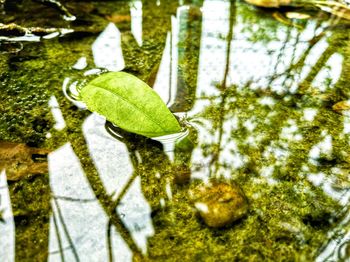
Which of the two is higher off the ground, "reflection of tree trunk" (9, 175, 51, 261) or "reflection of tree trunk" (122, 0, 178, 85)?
"reflection of tree trunk" (122, 0, 178, 85)

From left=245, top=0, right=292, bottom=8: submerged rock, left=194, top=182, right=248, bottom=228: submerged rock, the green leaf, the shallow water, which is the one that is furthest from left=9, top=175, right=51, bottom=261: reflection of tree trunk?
left=245, top=0, right=292, bottom=8: submerged rock

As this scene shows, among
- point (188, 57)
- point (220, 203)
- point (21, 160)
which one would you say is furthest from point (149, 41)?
point (220, 203)

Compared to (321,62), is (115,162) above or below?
below

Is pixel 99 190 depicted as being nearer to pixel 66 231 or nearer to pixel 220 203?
Answer: pixel 66 231

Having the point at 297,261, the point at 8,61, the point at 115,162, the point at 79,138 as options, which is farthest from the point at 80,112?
the point at 297,261

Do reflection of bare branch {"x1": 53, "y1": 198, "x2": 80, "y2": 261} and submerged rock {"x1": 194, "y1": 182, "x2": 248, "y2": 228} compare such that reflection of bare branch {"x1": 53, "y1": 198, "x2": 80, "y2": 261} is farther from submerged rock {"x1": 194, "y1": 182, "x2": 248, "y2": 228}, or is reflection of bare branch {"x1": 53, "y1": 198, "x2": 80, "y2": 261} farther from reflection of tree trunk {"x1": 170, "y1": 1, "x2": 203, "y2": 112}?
reflection of tree trunk {"x1": 170, "y1": 1, "x2": 203, "y2": 112}

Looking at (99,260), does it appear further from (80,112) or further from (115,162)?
(80,112)
